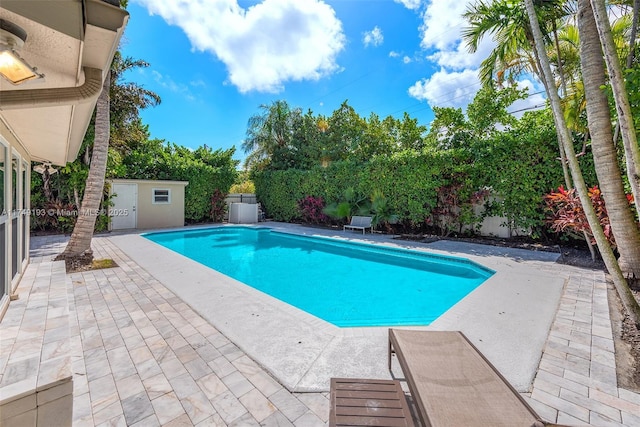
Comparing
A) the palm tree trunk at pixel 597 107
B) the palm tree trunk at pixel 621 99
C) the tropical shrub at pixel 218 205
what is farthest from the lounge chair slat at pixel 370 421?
the tropical shrub at pixel 218 205

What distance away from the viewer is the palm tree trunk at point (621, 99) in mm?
3041

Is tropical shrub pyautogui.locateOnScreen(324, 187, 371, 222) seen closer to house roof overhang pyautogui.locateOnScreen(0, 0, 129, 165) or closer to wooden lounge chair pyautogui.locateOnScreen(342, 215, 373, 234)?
wooden lounge chair pyautogui.locateOnScreen(342, 215, 373, 234)

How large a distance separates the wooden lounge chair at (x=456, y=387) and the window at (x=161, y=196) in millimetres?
15212

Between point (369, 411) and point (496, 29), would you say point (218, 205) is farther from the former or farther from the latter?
point (369, 411)

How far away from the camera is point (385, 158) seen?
42.4ft

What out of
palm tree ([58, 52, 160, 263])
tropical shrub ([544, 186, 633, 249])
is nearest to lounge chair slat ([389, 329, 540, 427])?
tropical shrub ([544, 186, 633, 249])

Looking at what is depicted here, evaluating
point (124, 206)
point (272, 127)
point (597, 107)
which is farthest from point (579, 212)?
point (272, 127)

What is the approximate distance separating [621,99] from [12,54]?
511cm

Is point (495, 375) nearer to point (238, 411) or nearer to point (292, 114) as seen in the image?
point (238, 411)

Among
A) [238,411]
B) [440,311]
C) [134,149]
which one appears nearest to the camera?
[238,411]

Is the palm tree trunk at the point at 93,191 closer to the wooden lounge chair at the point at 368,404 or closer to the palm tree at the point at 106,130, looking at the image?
the palm tree at the point at 106,130

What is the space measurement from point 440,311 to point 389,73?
14686 mm

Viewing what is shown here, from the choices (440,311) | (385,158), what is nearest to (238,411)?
(440,311)

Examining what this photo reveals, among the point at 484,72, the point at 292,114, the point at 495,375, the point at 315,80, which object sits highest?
the point at 315,80
